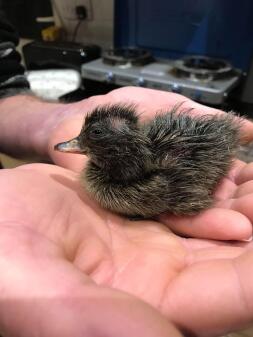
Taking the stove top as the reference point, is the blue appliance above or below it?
above

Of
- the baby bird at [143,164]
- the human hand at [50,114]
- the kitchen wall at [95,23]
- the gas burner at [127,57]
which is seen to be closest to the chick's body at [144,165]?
the baby bird at [143,164]

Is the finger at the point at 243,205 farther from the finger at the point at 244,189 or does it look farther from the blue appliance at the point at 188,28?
the blue appliance at the point at 188,28

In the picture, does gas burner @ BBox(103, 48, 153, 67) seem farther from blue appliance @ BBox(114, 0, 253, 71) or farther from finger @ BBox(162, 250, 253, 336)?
finger @ BBox(162, 250, 253, 336)

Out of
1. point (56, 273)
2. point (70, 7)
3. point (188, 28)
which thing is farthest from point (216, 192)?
point (70, 7)

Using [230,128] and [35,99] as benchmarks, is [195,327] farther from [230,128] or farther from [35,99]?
[35,99]

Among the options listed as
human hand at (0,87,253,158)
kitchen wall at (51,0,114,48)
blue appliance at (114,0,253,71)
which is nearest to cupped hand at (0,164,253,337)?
human hand at (0,87,253,158)

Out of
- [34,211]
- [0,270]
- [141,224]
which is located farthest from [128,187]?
[0,270]
